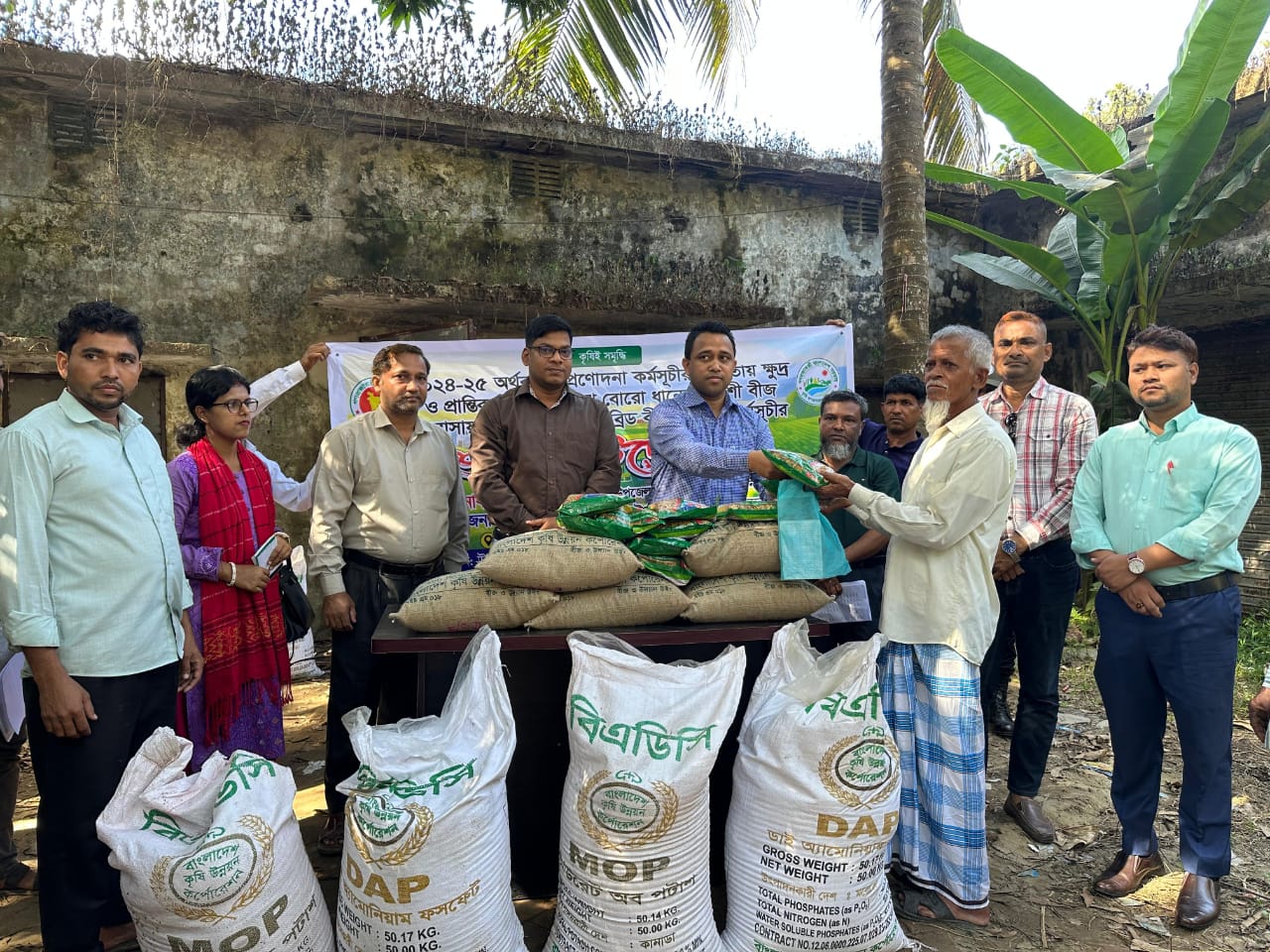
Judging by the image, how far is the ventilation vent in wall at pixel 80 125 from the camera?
5305 millimetres

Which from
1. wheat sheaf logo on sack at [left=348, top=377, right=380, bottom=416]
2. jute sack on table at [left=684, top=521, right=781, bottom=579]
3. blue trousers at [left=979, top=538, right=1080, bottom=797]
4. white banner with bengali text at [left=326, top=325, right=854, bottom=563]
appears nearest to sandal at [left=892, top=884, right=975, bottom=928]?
blue trousers at [left=979, top=538, right=1080, bottom=797]

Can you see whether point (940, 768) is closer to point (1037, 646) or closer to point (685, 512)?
point (1037, 646)

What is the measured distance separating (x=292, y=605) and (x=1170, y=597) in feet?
10.4

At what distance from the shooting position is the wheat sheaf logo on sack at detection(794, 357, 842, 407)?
5.55 meters

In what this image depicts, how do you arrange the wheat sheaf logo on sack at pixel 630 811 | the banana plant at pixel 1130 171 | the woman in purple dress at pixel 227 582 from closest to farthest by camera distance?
the wheat sheaf logo on sack at pixel 630 811, the woman in purple dress at pixel 227 582, the banana plant at pixel 1130 171

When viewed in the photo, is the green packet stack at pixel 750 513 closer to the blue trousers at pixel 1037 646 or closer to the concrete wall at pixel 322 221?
the blue trousers at pixel 1037 646

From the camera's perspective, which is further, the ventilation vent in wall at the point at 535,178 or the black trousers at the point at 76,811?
the ventilation vent in wall at the point at 535,178

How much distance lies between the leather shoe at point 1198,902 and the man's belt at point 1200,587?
924 millimetres

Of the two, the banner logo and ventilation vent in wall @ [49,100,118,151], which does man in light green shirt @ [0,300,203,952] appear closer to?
the banner logo

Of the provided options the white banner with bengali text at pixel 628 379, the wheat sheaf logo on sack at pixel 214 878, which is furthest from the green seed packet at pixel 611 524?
the white banner with bengali text at pixel 628 379

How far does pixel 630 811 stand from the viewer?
84.2 inches

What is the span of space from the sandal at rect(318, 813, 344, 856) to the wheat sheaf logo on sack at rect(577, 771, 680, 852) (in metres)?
1.38

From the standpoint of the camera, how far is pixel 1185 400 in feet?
9.11

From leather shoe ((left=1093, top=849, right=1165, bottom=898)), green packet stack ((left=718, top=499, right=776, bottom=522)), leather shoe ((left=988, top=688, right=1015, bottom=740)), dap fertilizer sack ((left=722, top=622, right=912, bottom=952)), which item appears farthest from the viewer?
leather shoe ((left=988, top=688, right=1015, bottom=740))
